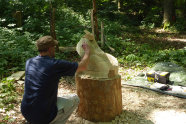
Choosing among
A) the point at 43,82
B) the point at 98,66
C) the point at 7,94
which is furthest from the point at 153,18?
the point at 43,82

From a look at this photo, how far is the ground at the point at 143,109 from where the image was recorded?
10.9 ft

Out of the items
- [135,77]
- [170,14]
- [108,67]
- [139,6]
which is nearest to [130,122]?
[108,67]

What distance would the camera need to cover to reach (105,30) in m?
10.9

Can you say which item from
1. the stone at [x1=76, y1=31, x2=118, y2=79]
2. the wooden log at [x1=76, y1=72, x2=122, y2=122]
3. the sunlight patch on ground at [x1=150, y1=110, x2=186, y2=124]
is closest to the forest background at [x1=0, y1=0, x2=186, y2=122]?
the stone at [x1=76, y1=31, x2=118, y2=79]

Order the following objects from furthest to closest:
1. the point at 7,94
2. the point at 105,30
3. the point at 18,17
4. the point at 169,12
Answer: the point at 169,12 < the point at 105,30 < the point at 18,17 < the point at 7,94

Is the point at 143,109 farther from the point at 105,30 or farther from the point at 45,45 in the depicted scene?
the point at 105,30

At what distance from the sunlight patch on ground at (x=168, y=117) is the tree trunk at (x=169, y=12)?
1053 cm

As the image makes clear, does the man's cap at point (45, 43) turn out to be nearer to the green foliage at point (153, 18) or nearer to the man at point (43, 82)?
the man at point (43, 82)

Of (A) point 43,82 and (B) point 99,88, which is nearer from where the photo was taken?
(A) point 43,82

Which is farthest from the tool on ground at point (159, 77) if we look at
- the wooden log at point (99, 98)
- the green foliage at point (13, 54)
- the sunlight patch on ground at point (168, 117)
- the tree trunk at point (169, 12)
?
the tree trunk at point (169, 12)

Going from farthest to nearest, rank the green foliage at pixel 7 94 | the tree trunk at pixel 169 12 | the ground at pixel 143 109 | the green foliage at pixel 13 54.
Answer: the tree trunk at pixel 169 12, the green foliage at pixel 13 54, the green foliage at pixel 7 94, the ground at pixel 143 109

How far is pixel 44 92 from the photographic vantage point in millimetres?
2234

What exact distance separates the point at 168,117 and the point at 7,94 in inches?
124

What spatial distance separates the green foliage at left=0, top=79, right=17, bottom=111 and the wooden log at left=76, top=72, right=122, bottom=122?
1.42 m
